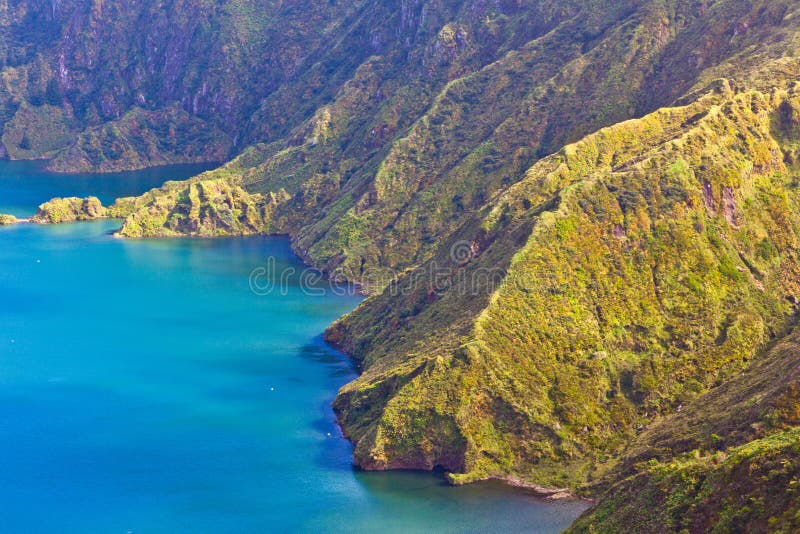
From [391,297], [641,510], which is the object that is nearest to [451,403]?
[641,510]

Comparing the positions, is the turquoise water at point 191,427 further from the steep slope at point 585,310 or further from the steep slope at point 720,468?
Result: the steep slope at point 720,468

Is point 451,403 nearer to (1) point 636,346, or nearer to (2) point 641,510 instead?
(1) point 636,346

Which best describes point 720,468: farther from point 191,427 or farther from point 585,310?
point 191,427

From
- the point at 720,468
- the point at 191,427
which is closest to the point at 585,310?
the point at 720,468

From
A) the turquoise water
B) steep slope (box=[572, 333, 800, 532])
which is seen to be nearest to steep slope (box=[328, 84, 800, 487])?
the turquoise water

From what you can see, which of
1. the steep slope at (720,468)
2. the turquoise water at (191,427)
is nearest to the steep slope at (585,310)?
the turquoise water at (191,427)

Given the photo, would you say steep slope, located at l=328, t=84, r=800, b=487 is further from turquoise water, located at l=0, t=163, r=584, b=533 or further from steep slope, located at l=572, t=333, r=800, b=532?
steep slope, located at l=572, t=333, r=800, b=532

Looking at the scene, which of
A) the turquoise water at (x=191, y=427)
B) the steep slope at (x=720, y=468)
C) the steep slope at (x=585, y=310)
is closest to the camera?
the steep slope at (x=720, y=468)

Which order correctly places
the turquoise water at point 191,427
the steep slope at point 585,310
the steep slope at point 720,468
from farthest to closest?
the steep slope at point 585,310, the turquoise water at point 191,427, the steep slope at point 720,468

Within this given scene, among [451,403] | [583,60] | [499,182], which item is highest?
[583,60]
